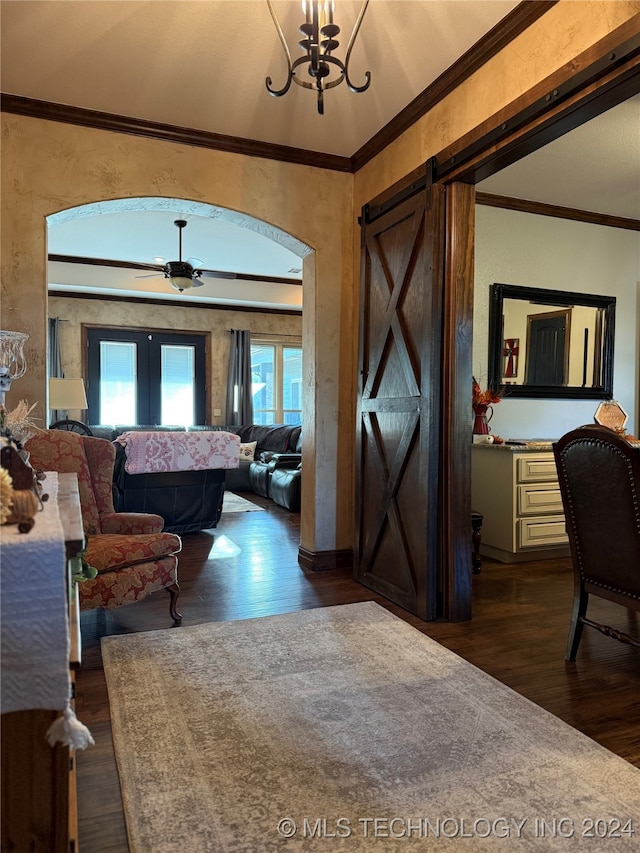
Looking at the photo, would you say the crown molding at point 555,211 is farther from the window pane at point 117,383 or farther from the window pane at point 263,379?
the window pane at point 117,383

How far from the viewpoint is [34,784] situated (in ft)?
3.18

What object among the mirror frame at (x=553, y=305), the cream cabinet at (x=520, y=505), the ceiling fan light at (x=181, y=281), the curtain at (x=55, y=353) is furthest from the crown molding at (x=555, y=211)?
the curtain at (x=55, y=353)

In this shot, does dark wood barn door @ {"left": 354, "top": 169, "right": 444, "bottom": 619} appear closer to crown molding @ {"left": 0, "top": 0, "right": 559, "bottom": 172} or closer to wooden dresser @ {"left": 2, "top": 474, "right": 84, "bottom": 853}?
crown molding @ {"left": 0, "top": 0, "right": 559, "bottom": 172}

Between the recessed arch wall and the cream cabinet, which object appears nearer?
the recessed arch wall

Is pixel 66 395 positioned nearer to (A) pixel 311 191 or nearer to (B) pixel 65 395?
(B) pixel 65 395

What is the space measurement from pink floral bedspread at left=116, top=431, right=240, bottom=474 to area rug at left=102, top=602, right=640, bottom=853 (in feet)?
7.45

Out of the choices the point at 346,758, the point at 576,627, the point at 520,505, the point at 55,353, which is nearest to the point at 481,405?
the point at 520,505

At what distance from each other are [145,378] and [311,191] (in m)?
5.66

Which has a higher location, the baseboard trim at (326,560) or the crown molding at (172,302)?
the crown molding at (172,302)

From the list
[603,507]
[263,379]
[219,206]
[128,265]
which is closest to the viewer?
[603,507]

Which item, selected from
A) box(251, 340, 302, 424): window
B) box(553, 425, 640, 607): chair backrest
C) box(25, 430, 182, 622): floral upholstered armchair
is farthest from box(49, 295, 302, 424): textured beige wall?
box(553, 425, 640, 607): chair backrest

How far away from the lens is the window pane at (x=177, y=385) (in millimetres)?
9008

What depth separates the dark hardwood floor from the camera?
182 cm

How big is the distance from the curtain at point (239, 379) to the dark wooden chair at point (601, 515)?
7.09 meters
